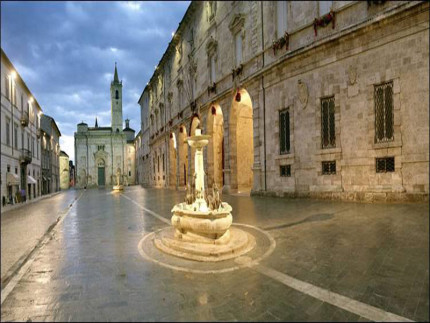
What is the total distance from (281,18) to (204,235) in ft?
44.7

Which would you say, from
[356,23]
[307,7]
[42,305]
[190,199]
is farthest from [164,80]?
[42,305]

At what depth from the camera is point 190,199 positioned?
7.59 metres

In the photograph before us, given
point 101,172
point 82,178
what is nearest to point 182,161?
point 101,172

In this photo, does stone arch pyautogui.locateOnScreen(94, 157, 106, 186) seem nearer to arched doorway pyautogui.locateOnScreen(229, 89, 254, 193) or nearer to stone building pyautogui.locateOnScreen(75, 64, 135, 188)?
stone building pyautogui.locateOnScreen(75, 64, 135, 188)

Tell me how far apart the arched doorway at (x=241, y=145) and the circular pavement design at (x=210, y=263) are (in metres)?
12.6

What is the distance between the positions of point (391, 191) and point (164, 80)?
3258 centimetres

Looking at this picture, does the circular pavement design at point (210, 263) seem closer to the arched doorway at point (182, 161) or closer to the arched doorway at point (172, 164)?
the arched doorway at point (182, 161)

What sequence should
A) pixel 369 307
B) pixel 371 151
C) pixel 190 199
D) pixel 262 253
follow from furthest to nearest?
pixel 371 151
pixel 190 199
pixel 262 253
pixel 369 307

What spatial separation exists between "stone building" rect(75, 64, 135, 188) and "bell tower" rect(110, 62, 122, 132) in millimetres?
239

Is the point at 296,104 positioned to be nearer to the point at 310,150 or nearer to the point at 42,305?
the point at 310,150

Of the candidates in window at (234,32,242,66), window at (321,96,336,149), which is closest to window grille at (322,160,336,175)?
window at (321,96,336,149)

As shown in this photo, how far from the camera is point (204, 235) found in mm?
6637

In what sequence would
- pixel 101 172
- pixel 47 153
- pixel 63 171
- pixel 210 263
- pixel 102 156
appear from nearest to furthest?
pixel 210 263
pixel 47 153
pixel 102 156
pixel 101 172
pixel 63 171

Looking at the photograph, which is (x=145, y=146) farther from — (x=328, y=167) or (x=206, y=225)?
(x=206, y=225)
